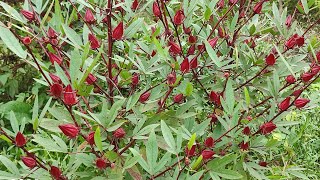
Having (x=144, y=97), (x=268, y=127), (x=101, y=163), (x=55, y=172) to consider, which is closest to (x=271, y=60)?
(x=268, y=127)

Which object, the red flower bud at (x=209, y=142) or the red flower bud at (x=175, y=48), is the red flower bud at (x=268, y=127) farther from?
the red flower bud at (x=175, y=48)

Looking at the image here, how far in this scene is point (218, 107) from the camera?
163 centimetres

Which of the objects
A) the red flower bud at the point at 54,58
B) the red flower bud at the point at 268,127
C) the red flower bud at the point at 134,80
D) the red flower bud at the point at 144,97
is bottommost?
the red flower bud at the point at 268,127

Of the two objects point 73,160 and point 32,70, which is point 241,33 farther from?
point 32,70

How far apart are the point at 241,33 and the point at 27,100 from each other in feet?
5.99

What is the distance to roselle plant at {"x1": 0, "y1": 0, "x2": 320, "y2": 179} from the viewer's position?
121 cm

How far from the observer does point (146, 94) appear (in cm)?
140

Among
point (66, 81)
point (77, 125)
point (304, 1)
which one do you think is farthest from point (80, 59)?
point (304, 1)

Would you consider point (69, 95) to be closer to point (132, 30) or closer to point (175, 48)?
point (132, 30)

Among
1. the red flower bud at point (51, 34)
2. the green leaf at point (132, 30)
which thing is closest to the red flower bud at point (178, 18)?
the green leaf at point (132, 30)

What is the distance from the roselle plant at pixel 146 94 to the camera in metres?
1.21

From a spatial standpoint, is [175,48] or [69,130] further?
[175,48]

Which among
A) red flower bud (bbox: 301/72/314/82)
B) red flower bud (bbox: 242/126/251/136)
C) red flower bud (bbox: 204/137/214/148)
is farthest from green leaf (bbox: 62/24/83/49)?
red flower bud (bbox: 301/72/314/82)

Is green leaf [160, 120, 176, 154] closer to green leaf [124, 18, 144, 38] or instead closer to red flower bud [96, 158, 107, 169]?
red flower bud [96, 158, 107, 169]
